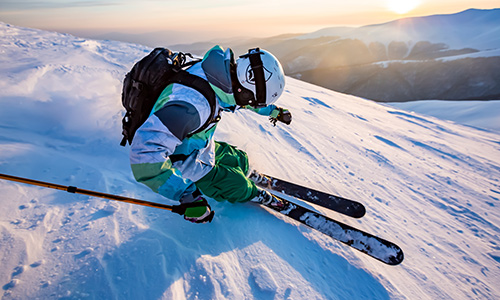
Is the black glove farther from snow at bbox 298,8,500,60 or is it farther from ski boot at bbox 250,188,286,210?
snow at bbox 298,8,500,60

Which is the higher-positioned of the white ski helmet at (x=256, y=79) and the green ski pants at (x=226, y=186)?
the white ski helmet at (x=256, y=79)

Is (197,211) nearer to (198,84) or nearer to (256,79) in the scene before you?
(198,84)

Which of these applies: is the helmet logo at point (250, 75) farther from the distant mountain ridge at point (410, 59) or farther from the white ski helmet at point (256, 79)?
the distant mountain ridge at point (410, 59)

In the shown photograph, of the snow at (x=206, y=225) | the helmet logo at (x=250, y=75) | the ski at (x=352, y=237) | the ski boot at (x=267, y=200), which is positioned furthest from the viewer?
the ski boot at (x=267, y=200)

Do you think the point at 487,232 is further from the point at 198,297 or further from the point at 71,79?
the point at 71,79

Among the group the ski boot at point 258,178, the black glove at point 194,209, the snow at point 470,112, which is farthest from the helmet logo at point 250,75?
the snow at point 470,112

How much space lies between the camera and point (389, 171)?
4832 mm

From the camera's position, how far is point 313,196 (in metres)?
3.32

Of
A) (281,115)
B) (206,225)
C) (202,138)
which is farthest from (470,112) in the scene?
(206,225)

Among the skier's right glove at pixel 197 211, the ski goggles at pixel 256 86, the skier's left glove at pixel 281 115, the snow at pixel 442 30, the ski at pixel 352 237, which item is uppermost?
the snow at pixel 442 30

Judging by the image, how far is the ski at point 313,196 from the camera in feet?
10.8

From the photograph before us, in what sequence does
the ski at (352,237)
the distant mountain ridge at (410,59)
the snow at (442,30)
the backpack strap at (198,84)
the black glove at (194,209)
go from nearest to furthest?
the black glove at (194,209) < the backpack strap at (198,84) < the ski at (352,237) < the distant mountain ridge at (410,59) < the snow at (442,30)

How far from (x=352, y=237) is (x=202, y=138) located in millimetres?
1864

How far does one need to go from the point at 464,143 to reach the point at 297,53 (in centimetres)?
6547
